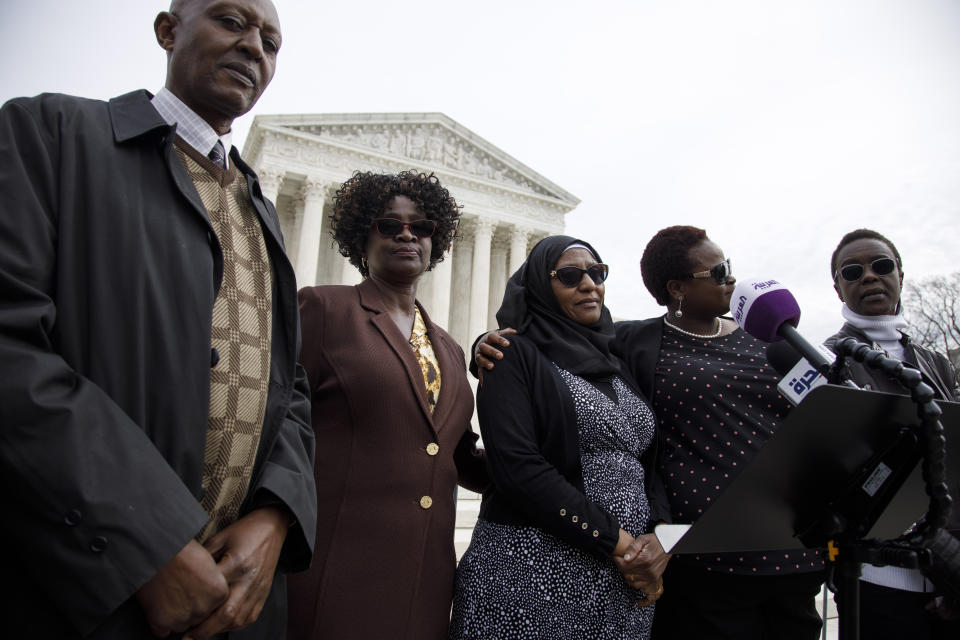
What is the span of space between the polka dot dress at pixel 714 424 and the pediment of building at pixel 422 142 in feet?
88.8

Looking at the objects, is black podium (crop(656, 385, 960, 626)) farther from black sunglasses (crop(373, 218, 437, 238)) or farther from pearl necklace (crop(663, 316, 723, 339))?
black sunglasses (crop(373, 218, 437, 238))

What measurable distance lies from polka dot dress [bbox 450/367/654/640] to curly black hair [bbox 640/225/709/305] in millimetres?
1239

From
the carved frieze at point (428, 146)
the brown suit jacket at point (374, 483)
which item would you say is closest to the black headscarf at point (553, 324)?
A: the brown suit jacket at point (374, 483)

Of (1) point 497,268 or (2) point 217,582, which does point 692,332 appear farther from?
(1) point 497,268

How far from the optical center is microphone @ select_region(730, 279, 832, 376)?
182cm

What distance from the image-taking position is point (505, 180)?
32.1m

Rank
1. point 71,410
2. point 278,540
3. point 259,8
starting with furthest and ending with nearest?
point 259,8
point 278,540
point 71,410

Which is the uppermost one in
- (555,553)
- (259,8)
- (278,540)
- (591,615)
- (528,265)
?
(259,8)

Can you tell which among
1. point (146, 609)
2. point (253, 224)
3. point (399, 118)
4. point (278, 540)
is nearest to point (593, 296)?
point (253, 224)

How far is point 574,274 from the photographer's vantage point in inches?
115

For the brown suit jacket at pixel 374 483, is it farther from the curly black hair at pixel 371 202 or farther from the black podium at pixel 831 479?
the black podium at pixel 831 479

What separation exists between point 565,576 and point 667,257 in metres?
2.04

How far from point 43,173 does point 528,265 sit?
2242 mm

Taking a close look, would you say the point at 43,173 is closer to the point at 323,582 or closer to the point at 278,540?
the point at 278,540
